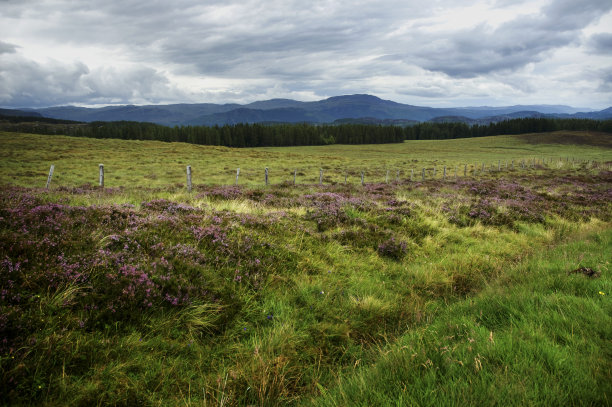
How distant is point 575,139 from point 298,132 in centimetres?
11087

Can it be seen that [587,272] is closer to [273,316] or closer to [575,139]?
[273,316]

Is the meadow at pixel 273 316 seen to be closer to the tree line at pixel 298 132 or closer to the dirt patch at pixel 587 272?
the dirt patch at pixel 587 272

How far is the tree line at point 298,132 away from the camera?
12650cm

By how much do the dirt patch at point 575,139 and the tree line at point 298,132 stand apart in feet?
77.5

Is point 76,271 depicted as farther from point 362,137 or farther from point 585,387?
point 362,137

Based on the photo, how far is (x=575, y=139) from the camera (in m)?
113

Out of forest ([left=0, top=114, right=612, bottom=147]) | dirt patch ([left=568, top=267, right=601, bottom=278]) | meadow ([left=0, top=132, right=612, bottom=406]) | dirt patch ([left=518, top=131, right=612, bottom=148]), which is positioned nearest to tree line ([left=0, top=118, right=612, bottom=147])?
forest ([left=0, top=114, right=612, bottom=147])

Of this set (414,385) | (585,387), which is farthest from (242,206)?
(585,387)

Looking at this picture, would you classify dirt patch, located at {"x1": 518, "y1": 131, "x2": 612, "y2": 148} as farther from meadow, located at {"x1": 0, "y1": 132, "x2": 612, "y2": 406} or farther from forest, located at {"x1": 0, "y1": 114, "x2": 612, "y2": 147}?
meadow, located at {"x1": 0, "y1": 132, "x2": 612, "y2": 406}

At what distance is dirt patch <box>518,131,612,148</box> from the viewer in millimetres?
105325

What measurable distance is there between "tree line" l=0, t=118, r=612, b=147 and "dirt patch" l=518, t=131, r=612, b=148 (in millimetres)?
23637

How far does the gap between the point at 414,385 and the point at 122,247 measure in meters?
4.78

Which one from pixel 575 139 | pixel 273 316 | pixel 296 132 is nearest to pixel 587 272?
pixel 273 316

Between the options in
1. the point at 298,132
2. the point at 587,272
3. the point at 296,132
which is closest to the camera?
the point at 587,272
